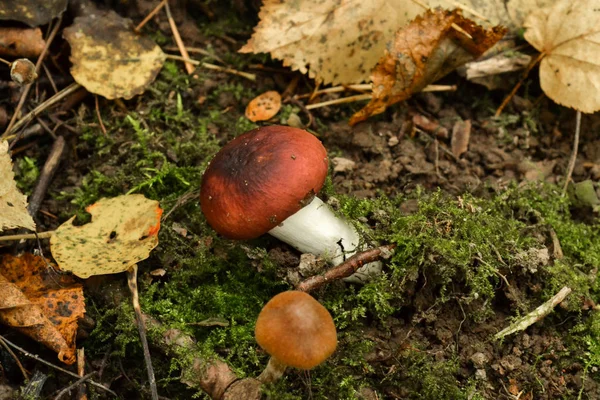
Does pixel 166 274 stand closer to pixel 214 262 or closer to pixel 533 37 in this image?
pixel 214 262

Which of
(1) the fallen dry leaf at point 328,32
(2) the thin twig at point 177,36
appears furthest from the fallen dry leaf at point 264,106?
(2) the thin twig at point 177,36

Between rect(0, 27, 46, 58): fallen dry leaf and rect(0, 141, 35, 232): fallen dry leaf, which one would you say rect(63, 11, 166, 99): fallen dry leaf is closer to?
rect(0, 27, 46, 58): fallen dry leaf

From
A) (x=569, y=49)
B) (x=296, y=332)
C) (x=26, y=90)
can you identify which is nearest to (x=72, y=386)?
(x=296, y=332)

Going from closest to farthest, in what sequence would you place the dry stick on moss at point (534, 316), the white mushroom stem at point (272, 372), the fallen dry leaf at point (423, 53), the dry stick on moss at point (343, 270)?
the white mushroom stem at point (272, 372)
the dry stick on moss at point (343, 270)
the dry stick on moss at point (534, 316)
the fallen dry leaf at point (423, 53)

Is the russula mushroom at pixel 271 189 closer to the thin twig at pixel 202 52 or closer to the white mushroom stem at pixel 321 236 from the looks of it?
the white mushroom stem at pixel 321 236

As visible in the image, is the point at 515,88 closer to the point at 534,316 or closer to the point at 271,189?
the point at 534,316

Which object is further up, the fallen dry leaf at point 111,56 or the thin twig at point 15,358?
the fallen dry leaf at point 111,56
